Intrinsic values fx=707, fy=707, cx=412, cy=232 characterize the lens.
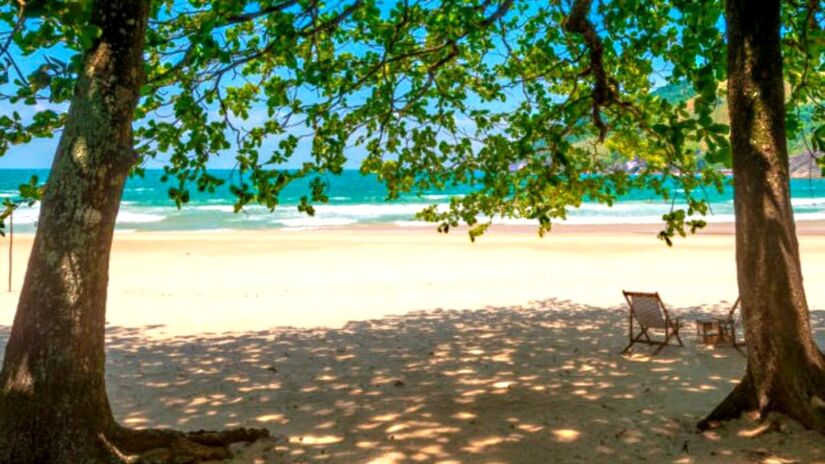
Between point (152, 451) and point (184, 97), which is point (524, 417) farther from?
point (184, 97)

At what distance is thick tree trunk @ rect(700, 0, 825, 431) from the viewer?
16.5 feet

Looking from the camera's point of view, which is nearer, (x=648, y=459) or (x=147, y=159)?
(x=648, y=459)

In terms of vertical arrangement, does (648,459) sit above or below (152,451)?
below

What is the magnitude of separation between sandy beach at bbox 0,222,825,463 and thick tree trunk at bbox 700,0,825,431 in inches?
13.6

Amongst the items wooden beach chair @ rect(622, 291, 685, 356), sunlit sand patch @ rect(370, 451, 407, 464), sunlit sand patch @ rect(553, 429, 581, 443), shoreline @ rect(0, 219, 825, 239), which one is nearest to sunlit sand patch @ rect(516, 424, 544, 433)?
sunlit sand patch @ rect(553, 429, 581, 443)

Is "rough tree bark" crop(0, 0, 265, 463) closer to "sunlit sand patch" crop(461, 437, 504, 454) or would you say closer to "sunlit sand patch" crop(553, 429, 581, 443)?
"sunlit sand patch" crop(461, 437, 504, 454)

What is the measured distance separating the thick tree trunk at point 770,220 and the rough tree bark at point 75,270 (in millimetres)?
4149

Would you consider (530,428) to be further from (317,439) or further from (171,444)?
(171,444)

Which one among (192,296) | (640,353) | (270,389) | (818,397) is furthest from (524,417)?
(192,296)

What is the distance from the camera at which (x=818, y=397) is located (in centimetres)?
502

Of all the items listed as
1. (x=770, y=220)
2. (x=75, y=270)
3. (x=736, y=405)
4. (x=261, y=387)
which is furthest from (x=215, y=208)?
(x=770, y=220)

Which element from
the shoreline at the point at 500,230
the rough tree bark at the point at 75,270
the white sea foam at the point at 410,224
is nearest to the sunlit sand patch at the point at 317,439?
the rough tree bark at the point at 75,270

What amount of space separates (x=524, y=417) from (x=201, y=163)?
356 cm

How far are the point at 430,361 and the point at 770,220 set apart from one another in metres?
4.57
